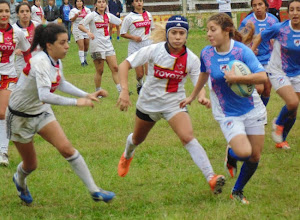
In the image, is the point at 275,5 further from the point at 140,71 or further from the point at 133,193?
the point at 133,193

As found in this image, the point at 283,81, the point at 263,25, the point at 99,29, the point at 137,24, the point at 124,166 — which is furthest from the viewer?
the point at 99,29

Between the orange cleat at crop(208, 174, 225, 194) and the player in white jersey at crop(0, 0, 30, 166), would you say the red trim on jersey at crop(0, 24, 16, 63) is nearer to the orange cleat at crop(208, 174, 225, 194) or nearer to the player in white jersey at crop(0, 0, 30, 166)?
the player in white jersey at crop(0, 0, 30, 166)

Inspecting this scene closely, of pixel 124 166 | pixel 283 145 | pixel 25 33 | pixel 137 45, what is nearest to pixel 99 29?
pixel 137 45

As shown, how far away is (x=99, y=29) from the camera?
559 inches

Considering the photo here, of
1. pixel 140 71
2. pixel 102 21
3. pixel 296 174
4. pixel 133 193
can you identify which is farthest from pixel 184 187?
pixel 102 21

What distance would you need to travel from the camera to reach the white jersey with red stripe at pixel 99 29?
45.2 feet

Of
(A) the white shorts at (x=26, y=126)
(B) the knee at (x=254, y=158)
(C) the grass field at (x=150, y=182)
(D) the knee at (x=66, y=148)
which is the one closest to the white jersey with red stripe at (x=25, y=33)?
(C) the grass field at (x=150, y=182)

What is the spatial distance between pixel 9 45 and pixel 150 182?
9.47ft

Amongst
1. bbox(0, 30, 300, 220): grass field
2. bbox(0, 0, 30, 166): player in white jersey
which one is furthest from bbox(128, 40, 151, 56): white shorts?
bbox(0, 0, 30, 166): player in white jersey

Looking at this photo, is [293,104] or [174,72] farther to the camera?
[293,104]

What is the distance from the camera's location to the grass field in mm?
6191

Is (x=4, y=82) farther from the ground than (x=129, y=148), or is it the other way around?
(x=4, y=82)

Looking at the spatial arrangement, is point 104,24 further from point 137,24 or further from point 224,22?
point 224,22

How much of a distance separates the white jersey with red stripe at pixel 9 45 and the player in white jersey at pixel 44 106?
2500 millimetres
